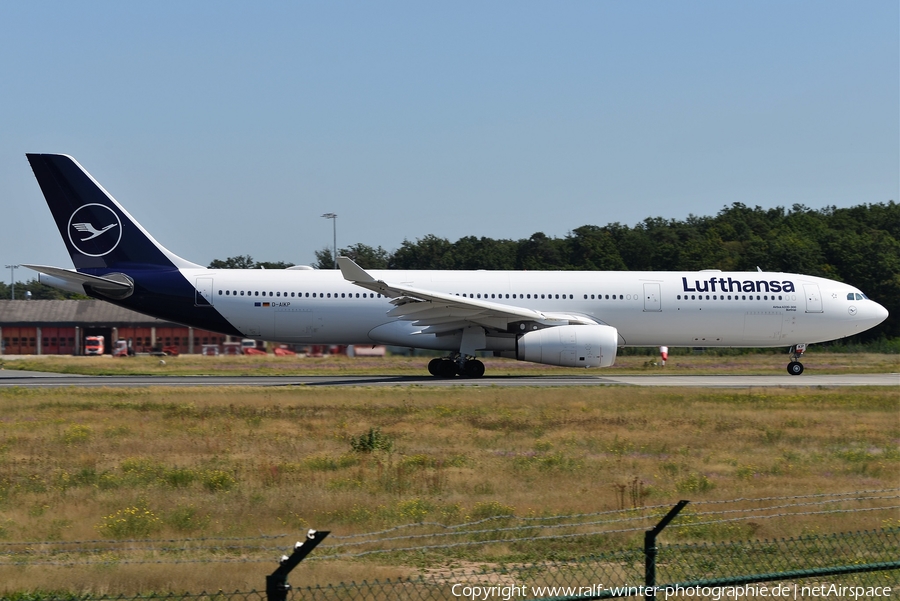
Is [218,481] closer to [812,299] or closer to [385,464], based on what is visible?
[385,464]

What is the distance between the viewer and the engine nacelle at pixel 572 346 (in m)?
25.0

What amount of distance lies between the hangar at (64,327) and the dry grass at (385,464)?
43.5m

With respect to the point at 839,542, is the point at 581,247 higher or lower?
higher

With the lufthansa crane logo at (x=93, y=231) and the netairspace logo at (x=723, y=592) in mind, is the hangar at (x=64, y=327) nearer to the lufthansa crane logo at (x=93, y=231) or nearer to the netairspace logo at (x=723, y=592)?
the lufthansa crane logo at (x=93, y=231)

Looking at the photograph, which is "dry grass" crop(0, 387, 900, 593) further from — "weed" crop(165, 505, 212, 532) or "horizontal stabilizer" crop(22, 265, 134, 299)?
"horizontal stabilizer" crop(22, 265, 134, 299)

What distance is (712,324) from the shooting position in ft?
93.6

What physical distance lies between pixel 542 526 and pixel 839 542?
284 cm

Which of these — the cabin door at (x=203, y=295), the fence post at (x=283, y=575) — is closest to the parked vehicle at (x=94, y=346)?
the cabin door at (x=203, y=295)

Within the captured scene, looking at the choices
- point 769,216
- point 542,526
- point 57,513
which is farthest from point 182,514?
point 769,216

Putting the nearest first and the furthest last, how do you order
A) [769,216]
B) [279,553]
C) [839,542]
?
[279,553] < [839,542] < [769,216]

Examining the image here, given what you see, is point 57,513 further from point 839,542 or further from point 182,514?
point 839,542

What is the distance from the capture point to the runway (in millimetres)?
24469

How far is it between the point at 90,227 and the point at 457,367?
1148 cm

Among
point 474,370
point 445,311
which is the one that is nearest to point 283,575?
point 445,311
